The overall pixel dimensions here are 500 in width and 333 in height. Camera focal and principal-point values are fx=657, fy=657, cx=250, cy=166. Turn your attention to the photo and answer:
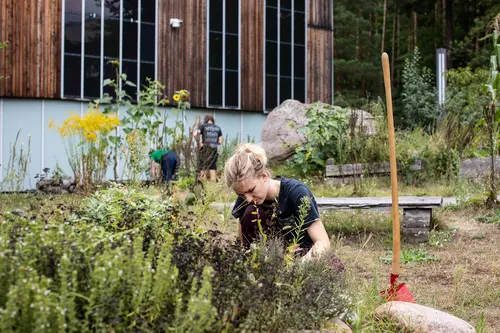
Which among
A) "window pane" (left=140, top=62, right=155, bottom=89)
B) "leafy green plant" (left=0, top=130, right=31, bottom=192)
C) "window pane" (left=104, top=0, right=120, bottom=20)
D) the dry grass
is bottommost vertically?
the dry grass

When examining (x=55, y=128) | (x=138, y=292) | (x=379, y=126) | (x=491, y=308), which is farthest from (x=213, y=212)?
(x=55, y=128)

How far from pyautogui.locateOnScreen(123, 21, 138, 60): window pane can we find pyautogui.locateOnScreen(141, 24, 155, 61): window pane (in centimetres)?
20

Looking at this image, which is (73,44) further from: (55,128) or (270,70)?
(270,70)

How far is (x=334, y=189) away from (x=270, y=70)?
9.67 meters

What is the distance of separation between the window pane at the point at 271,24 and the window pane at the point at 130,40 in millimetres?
3856

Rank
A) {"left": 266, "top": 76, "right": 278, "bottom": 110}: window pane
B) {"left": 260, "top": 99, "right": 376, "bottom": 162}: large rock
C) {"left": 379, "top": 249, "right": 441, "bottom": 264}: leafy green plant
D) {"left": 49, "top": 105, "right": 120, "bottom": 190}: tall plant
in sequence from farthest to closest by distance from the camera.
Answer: {"left": 266, "top": 76, "right": 278, "bottom": 110}: window pane < {"left": 260, "top": 99, "right": 376, "bottom": 162}: large rock < {"left": 49, "top": 105, "right": 120, "bottom": 190}: tall plant < {"left": 379, "top": 249, "right": 441, "bottom": 264}: leafy green plant

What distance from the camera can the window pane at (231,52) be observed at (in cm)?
1758

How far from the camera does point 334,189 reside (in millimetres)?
8984

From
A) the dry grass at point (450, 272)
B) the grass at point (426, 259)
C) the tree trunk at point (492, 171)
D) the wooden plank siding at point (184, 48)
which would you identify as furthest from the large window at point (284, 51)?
the dry grass at point (450, 272)

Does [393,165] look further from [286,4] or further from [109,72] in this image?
[286,4]

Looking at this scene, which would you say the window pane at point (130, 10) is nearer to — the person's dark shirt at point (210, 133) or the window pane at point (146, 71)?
the window pane at point (146, 71)

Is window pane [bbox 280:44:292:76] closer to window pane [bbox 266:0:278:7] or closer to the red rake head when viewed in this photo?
window pane [bbox 266:0:278:7]

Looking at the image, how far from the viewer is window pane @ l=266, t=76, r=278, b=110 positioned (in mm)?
18016

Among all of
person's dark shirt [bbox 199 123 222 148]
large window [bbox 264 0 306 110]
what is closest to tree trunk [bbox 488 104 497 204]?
person's dark shirt [bbox 199 123 222 148]
